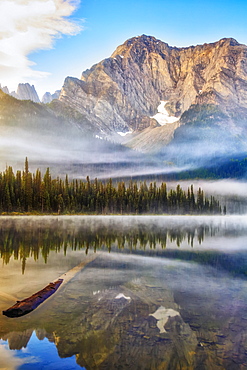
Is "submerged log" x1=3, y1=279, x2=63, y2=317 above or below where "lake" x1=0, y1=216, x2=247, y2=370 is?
above

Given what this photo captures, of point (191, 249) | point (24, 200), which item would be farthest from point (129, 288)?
point (24, 200)

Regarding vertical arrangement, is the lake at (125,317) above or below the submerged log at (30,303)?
below

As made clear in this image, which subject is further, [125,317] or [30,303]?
[30,303]

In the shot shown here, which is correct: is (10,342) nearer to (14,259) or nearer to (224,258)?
(14,259)

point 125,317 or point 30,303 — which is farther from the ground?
point 30,303

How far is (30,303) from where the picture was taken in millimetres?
17906

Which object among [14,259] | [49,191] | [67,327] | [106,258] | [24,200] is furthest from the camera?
[49,191]

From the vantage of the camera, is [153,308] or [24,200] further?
[24,200]

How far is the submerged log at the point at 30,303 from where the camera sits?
54.8 ft

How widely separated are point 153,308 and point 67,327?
4.96 m

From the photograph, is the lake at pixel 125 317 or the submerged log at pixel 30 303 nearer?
the lake at pixel 125 317

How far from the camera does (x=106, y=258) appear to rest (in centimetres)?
3434

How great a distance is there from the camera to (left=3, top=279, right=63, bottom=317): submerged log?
54.8 ft

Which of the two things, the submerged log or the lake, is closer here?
the lake
